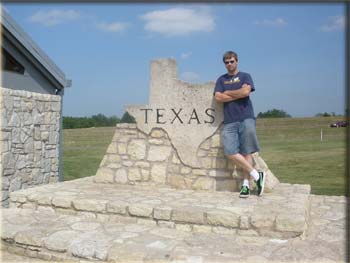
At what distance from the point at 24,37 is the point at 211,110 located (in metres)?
5.65

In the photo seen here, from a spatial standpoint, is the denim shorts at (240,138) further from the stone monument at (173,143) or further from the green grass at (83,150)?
the green grass at (83,150)

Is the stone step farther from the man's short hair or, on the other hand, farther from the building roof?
the building roof

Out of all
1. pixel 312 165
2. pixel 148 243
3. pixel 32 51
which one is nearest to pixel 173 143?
pixel 148 243

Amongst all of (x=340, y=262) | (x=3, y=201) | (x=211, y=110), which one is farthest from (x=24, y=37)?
(x=340, y=262)

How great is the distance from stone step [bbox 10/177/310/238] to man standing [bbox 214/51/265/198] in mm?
462

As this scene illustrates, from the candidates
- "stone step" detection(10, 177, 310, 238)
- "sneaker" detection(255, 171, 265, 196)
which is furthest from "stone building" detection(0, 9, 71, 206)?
"sneaker" detection(255, 171, 265, 196)

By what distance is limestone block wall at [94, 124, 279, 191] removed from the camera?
19.8 ft

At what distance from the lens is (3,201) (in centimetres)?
765

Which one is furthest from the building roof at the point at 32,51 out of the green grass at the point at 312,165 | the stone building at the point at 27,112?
the green grass at the point at 312,165

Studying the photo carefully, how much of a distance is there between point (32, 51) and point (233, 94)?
238 inches

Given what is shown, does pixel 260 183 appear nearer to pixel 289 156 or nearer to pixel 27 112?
pixel 27 112

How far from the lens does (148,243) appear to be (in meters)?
4.34

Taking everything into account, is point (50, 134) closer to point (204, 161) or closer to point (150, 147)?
point (150, 147)

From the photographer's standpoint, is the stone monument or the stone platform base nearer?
the stone platform base
